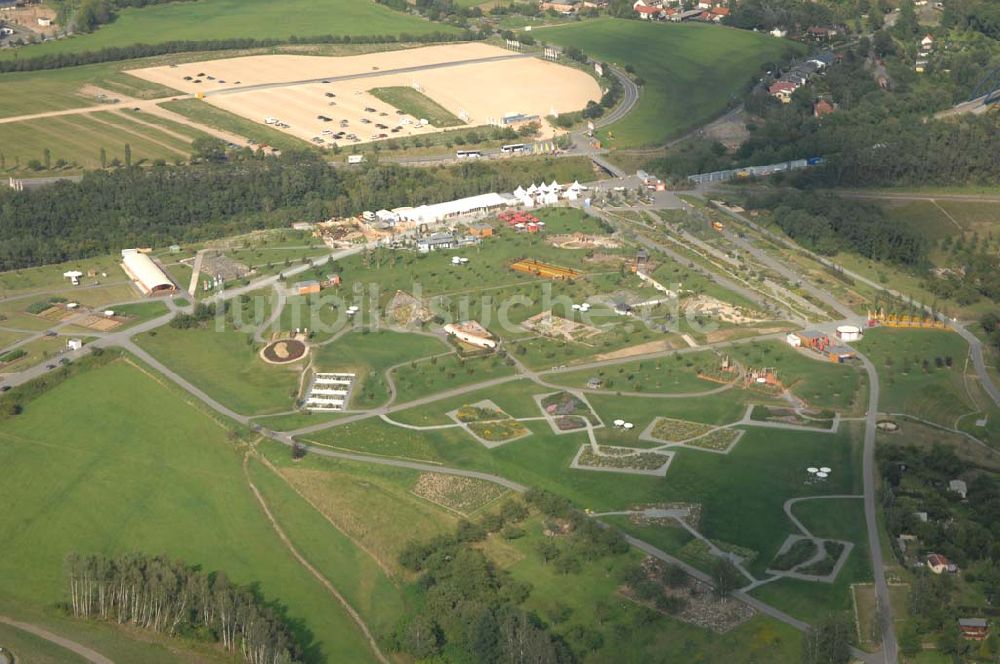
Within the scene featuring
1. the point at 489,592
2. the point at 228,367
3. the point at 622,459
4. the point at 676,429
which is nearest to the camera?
the point at 489,592

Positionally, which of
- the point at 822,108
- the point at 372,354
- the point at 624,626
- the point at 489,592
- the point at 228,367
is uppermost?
the point at 822,108

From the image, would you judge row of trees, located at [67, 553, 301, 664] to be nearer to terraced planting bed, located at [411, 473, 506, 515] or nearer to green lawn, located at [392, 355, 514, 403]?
terraced planting bed, located at [411, 473, 506, 515]

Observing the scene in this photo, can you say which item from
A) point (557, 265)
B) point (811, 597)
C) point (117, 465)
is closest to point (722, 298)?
point (557, 265)

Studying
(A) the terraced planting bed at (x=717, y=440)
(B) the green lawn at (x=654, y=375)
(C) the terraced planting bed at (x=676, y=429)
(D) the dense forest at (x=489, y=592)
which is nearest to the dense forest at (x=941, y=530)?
(A) the terraced planting bed at (x=717, y=440)

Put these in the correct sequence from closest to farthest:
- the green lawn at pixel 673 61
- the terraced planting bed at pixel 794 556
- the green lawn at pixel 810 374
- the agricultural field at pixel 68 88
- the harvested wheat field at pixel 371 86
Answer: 1. the terraced planting bed at pixel 794 556
2. the green lawn at pixel 810 374
3. the agricultural field at pixel 68 88
4. the harvested wheat field at pixel 371 86
5. the green lawn at pixel 673 61

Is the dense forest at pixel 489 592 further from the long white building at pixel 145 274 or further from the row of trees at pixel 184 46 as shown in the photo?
the row of trees at pixel 184 46

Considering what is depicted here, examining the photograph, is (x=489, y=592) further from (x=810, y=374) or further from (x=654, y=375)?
(x=810, y=374)

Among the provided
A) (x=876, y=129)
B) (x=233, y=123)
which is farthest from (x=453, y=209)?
(x=876, y=129)

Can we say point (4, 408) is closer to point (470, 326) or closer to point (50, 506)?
point (50, 506)
